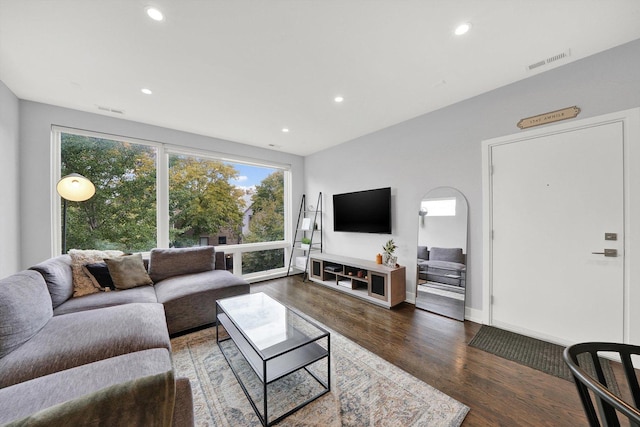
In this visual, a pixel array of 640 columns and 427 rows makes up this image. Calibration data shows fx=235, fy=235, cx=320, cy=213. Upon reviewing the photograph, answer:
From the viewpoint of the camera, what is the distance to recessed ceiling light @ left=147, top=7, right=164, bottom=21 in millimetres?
1562

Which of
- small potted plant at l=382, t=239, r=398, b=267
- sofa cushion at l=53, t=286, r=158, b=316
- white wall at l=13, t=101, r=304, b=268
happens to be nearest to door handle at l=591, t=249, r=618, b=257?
small potted plant at l=382, t=239, r=398, b=267

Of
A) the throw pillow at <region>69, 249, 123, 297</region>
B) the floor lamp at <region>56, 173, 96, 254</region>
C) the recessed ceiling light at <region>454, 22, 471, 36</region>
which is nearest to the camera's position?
the recessed ceiling light at <region>454, 22, 471, 36</region>

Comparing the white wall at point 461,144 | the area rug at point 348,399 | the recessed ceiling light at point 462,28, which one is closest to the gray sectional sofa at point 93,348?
the area rug at point 348,399

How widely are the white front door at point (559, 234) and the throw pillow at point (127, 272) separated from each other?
3994mm

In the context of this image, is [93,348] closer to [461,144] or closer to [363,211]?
[363,211]

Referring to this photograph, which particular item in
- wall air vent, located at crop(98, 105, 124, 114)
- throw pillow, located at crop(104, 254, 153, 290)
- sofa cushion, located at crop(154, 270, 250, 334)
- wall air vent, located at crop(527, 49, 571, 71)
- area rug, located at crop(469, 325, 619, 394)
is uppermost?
wall air vent, located at crop(527, 49, 571, 71)

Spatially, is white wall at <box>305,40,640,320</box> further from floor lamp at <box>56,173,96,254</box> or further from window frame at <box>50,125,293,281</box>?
floor lamp at <box>56,173,96,254</box>

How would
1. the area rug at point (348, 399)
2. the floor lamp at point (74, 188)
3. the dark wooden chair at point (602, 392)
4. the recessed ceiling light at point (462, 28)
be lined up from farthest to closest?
the floor lamp at point (74, 188) < the recessed ceiling light at point (462, 28) < the area rug at point (348, 399) < the dark wooden chair at point (602, 392)

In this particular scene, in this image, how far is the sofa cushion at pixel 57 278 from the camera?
198 centimetres

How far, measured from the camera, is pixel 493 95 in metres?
2.60

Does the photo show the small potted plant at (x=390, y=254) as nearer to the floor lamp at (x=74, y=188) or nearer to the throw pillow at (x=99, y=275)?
the throw pillow at (x=99, y=275)

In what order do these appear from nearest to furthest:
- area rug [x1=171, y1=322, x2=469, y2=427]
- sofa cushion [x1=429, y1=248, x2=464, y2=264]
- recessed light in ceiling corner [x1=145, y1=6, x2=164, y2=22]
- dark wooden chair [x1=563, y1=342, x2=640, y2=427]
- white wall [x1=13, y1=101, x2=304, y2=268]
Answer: dark wooden chair [x1=563, y1=342, x2=640, y2=427] → area rug [x1=171, y1=322, x2=469, y2=427] → recessed light in ceiling corner [x1=145, y1=6, x2=164, y2=22] → white wall [x1=13, y1=101, x2=304, y2=268] → sofa cushion [x1=429, y1=248, x2=464, y2=264]

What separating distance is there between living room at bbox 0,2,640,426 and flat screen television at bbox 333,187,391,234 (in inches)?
5.1

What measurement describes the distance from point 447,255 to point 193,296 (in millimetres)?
3030
